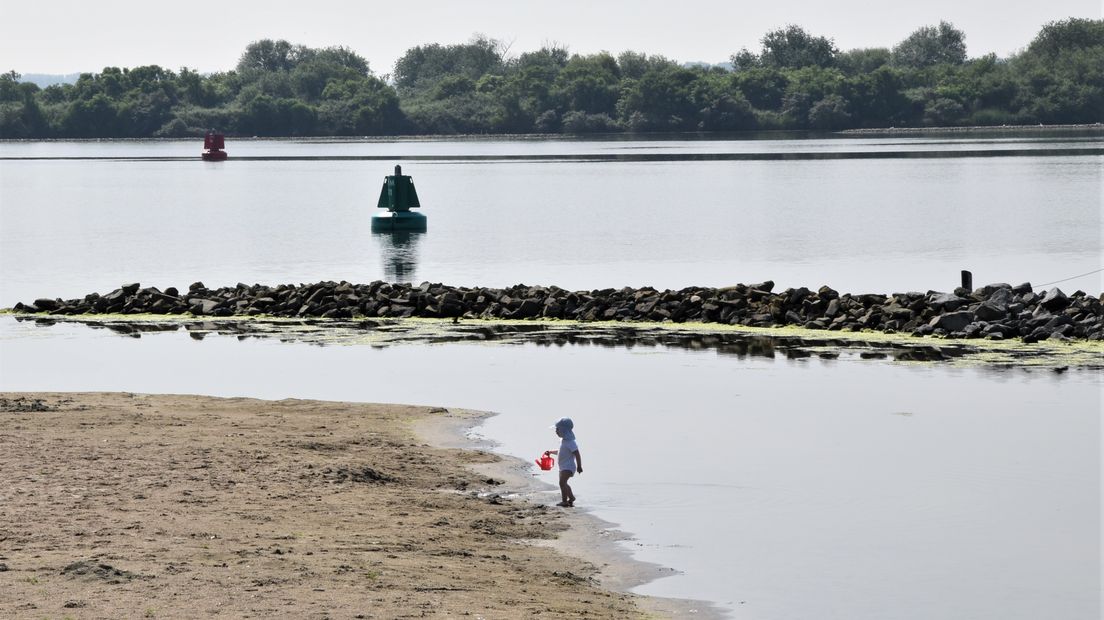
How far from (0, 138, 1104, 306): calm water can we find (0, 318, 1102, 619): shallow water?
16.2 metres

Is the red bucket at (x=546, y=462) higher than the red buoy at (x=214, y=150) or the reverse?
the reverse

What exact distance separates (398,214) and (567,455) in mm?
48990

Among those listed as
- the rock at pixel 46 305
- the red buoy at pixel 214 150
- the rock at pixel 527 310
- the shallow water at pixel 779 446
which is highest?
the red buoy at pixel 214 150

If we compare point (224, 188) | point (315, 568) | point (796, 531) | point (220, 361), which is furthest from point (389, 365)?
point (224, 188)

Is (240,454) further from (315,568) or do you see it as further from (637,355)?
(637,355)

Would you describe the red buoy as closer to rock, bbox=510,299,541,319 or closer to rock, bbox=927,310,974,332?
rock, bbox=510,299,541,319

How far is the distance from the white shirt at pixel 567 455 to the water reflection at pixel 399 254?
3219 centimetres

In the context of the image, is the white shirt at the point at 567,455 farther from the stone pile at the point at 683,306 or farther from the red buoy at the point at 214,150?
the red buoy at the point at 214,150

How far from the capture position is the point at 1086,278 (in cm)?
4403

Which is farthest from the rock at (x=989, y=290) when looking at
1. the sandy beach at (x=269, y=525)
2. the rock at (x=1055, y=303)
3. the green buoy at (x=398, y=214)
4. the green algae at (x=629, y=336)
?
the green buoy at (x=398, y=214)

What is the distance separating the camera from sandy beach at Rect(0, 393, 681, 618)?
11625 mm

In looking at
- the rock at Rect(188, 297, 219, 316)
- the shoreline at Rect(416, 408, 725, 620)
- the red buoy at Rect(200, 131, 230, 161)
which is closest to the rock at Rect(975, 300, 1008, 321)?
the shoreline at Rect(416, 408, 725, 620)

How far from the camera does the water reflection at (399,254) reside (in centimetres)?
5003

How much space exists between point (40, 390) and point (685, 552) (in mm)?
13009
